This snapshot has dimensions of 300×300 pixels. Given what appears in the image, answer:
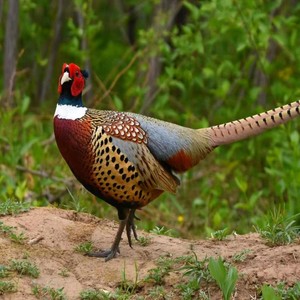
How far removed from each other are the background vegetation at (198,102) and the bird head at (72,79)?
5.09ft

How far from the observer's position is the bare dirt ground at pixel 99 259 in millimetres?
5445

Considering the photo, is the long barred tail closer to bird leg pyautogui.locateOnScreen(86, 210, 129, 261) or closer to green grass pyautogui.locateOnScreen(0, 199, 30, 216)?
bird leg pyautogui.locateOnScreen(86, 210, 129, 261)

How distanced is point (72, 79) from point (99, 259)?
1.17 m

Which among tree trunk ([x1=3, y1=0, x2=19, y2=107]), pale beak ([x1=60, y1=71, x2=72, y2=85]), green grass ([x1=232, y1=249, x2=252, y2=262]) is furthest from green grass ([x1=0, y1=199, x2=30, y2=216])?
tree trunk ([x1=3, y1=0, x2=19, y2=107])

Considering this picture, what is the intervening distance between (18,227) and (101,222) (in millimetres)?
778

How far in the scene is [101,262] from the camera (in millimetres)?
5930

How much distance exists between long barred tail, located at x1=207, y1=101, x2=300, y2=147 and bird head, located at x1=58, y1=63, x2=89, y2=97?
0.97 meters

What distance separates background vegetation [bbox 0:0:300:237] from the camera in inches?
348

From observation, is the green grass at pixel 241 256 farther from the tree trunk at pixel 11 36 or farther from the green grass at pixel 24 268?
the tree trunk at pixel 11 36

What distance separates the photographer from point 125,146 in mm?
5953

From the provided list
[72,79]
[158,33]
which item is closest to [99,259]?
[72,79]

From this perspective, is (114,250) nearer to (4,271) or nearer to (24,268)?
(24,268)

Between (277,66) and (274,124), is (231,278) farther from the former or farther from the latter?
(277,66)

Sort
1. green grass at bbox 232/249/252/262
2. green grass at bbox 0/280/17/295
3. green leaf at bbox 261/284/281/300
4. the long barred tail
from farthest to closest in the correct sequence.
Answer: the long barred tail → green grass at bbox 232/249/252/262 → green grass at bbox 0/280/17/295 → green leaf at bbox 261/284/281/300
